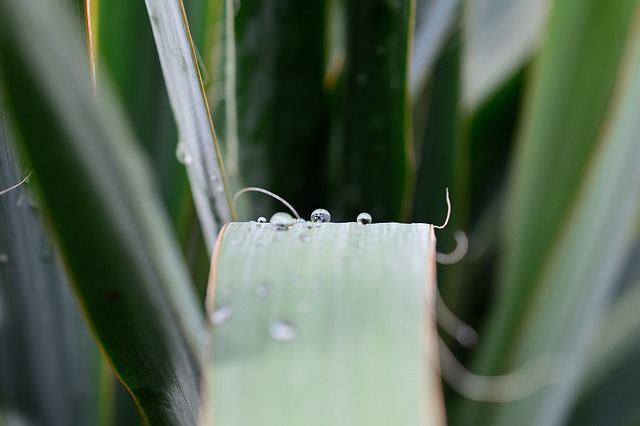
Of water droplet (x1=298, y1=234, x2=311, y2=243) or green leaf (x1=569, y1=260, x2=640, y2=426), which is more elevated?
water droplet (x1=298, y1=234, x2=311, y2=243)

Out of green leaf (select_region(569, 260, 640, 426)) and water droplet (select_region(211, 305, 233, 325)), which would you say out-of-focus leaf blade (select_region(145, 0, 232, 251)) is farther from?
green leaf (select_region(569, 260, 640, 426))

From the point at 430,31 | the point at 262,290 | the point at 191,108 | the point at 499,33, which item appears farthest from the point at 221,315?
the point at 499,33

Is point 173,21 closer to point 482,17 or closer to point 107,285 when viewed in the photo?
point 107,285

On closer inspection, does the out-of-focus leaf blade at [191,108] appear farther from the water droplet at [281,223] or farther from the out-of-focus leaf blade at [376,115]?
the out-of-focus leaf blade at [376,115]

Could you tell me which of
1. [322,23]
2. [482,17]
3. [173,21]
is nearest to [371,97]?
[322,23]

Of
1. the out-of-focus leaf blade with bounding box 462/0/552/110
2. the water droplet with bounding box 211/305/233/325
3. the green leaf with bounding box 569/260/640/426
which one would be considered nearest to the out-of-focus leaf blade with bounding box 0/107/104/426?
the water droplet with bounding box 211/305/233/325

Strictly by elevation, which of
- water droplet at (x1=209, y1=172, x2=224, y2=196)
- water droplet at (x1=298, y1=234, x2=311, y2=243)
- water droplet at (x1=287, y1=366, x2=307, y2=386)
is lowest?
water droplet at (x1=209, y1=172, x2=224, y2=196)

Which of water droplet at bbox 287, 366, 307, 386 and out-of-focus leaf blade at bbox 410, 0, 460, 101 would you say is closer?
water droplet at bbox 287, 366, 307, 386
